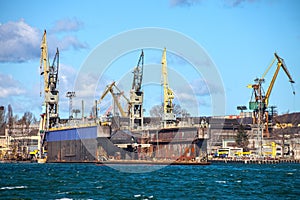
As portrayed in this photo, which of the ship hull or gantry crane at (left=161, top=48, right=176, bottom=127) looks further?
gantry crane at (left=161, top=48, right=176, bottom=127)

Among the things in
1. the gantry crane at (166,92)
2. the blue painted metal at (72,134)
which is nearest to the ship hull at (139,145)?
the blue painted metal at (72,134)

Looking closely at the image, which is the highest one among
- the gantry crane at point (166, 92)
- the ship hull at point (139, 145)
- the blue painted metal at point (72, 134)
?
the gantry crane at point (166, 92)

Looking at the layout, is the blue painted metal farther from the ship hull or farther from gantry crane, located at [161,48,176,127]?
gantry crane, located at [161,48,176,127]

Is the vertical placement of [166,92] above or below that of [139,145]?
above

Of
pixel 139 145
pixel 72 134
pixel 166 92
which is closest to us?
pixel 139 145

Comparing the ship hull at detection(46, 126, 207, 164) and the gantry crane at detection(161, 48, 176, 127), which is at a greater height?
the gantry crane at detection(161, 48, 176, 127)

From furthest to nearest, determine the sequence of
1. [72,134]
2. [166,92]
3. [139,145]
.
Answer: [166,92] < [72,134] < [139,145]

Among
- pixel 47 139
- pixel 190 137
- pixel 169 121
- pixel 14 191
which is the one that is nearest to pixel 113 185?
pixel 14 191

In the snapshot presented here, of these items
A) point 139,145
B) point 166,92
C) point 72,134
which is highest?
point 166,92

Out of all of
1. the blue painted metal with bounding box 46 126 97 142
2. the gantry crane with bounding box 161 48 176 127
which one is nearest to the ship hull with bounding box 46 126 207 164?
the blue painted metal with bounding box 46 126 97 142

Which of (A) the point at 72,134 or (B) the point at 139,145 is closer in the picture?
(B) the point at 139,145

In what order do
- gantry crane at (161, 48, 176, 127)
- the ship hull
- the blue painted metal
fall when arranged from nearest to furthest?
the ship hull
the blue painted metal
gantry crane at (161, 48, 176, 127)

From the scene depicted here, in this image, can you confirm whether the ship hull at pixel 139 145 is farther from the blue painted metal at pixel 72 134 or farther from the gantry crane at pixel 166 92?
the gantry crane at pixel 166 92

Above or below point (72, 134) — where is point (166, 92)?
above
